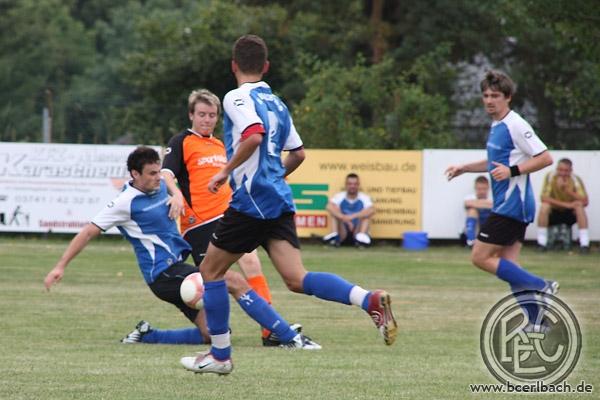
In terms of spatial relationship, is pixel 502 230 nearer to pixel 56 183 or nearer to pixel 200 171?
pixel 200 171

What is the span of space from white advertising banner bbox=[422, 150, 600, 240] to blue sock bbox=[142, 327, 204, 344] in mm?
11836

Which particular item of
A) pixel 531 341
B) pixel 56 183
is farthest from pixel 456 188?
pixel 531 341

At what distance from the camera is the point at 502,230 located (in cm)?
976

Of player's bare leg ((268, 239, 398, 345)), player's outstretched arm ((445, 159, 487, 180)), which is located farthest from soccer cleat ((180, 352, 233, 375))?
player's outstretched arm ((445, 159, 487, 180))

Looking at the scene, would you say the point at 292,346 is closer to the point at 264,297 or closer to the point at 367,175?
the point at 264,297

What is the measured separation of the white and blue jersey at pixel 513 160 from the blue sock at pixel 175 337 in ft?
8.36

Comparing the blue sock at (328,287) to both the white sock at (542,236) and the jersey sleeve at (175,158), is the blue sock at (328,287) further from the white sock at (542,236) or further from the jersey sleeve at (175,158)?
the white sock at (542,236)

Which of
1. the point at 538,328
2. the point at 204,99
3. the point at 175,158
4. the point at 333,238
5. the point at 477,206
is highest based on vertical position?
the point at 204,99

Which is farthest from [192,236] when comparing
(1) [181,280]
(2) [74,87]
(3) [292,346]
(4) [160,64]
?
(2) [74,87]

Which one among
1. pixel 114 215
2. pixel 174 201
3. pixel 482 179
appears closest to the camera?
pixel 174 201

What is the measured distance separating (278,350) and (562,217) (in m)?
12.4

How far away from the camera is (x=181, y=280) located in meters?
9.41

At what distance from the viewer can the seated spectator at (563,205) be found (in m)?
20.4

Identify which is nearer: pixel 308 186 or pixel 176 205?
pixel 176 205
